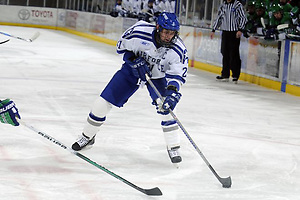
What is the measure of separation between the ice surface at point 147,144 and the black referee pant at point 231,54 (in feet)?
1.01

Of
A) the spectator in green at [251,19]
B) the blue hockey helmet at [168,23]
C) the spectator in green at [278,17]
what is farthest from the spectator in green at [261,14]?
the blue hockey helmet at [168,23]

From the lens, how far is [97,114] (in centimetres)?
371

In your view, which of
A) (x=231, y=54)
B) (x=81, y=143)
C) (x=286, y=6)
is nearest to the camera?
(x=81, y=143)

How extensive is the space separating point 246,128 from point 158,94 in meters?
1.71

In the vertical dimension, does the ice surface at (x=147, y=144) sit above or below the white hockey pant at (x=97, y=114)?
below

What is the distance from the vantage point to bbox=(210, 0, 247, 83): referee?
8125 mm

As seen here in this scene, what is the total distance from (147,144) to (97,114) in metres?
0.62

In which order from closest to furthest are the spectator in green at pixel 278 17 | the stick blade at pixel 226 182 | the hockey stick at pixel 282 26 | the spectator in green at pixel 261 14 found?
the stick blade at pixel 226 182
the hockey stick at pixel 282 26
the spectator in green at pixel 278 17
the spectator in green at pixel 261 14

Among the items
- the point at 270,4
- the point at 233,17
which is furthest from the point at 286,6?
the point at 233,17

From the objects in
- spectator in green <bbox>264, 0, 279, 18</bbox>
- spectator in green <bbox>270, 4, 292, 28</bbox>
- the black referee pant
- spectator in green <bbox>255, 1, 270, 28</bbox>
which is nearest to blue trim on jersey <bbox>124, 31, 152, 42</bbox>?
spectator in green <bbox>270, 4, 292, 28</bbox>

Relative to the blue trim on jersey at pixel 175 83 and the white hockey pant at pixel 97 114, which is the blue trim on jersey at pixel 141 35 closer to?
the blue trim on jersey at pixel 175 83

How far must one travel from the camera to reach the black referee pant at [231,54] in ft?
26.7

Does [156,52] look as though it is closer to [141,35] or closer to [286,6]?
[141,35]

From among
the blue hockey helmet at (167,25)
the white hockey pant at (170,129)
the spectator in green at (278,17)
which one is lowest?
the white hockey pant at (170,129)
